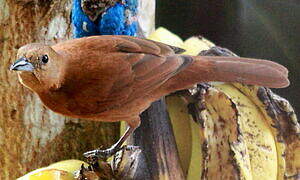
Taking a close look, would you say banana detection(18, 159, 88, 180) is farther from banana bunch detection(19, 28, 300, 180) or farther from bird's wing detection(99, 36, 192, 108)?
bird's wing detection(99, 36, 192, 108)

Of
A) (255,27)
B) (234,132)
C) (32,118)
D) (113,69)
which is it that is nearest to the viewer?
(113,69)

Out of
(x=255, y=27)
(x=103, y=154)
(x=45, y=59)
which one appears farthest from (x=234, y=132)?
(x=255, y=27)

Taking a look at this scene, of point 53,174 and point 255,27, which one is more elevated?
point 255,27

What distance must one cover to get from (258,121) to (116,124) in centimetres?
28

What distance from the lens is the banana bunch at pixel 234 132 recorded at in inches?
26.5

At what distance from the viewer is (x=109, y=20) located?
0.65 meters

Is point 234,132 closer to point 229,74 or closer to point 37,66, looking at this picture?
point 229,74

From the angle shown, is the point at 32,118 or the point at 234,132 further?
the point at 32,118

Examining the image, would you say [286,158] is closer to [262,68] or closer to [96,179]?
[262,68]

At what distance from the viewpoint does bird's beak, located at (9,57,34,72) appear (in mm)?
462

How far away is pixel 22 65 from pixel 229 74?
302 millimetres

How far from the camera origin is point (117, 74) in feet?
1.89

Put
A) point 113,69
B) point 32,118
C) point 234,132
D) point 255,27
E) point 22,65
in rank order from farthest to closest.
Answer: point 255,27 < point 32,118 < point 234,132 < point 113,69 < point 22,65

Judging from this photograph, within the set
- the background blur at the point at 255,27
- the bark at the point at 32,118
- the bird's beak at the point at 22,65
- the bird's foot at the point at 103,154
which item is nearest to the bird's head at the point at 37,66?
the bird's beak at the point at 22,65
